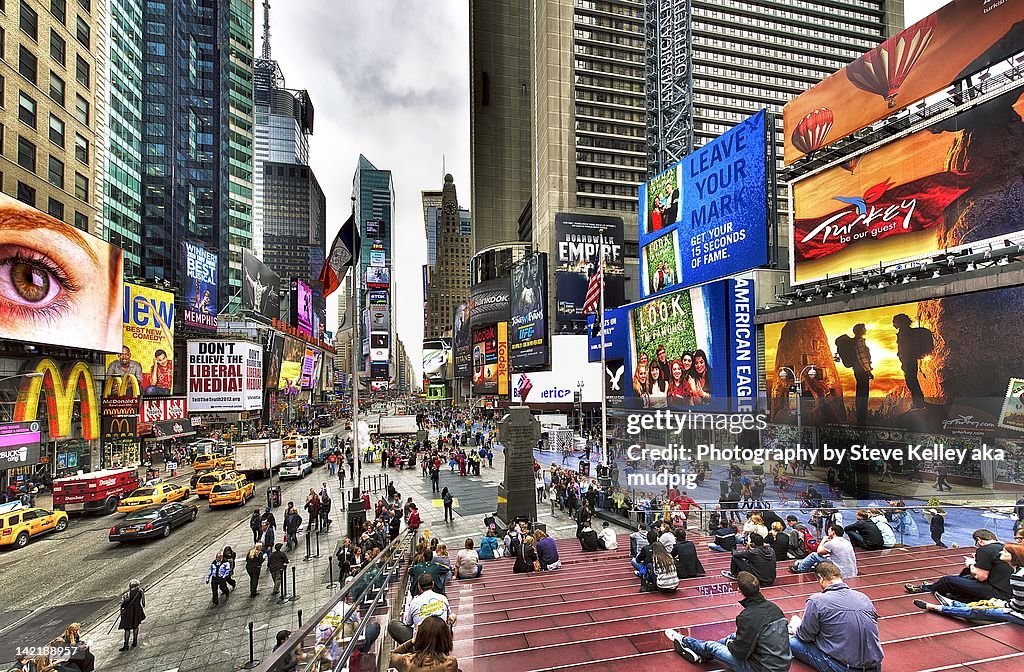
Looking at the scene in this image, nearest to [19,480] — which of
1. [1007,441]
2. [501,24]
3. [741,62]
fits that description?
[1007,441]

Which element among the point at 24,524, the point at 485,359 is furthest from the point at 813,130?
the point at 485,359

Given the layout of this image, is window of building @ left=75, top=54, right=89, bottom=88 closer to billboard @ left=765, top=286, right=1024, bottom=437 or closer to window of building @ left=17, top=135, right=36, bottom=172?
window of building @ left=17, top=135, right=36, bottom=172

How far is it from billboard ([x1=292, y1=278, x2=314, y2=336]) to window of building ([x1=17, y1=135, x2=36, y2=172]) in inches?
1863

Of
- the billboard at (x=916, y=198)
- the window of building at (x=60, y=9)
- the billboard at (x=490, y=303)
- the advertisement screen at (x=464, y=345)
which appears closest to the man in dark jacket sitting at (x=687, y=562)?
the billboard at (x=916, y=198)

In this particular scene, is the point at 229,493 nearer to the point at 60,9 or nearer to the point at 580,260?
the point at 60,9

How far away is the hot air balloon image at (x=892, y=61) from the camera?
26.9m

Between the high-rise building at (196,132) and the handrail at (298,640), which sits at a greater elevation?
the high-rise building at (196,132)

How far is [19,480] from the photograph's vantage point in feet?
98.6

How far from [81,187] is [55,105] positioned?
18.2 ft

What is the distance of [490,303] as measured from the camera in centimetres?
9362

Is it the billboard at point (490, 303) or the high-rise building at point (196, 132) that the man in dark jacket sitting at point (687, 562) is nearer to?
the billboard at point (490, 303)

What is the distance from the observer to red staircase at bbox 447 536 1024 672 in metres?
6.00

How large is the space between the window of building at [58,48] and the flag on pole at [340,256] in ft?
104

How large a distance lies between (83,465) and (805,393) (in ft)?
158
